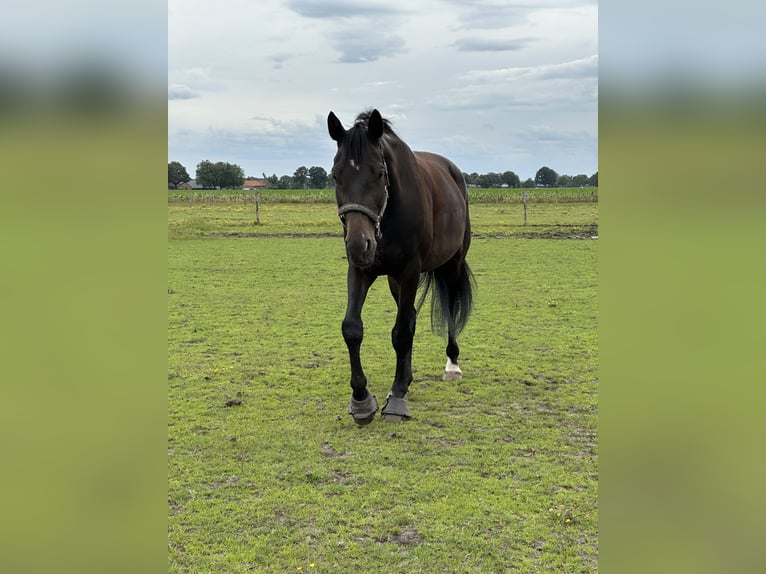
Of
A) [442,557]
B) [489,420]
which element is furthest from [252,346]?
[442,557]

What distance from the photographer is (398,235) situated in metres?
4.78

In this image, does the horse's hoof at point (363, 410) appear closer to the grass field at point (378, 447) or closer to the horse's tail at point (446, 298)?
the grass field at point (378, 447)

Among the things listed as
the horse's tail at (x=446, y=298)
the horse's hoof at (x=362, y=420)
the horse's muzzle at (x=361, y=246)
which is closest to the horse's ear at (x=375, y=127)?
the horse's muzzle at (x=361, y=246)

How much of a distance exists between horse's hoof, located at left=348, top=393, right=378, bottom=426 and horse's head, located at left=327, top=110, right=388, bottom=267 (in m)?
1.21

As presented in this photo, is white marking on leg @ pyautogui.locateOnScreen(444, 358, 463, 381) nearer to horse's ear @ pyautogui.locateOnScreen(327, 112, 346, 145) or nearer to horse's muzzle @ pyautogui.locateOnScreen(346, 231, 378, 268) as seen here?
horse's muzzle @ pyautogui.locateOnScreen(346, 231, 378, 268)

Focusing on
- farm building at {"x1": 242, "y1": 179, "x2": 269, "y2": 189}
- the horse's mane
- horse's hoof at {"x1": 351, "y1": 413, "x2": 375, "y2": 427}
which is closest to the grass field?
horse's hoof at {"x1": 351, "y1": 413, "x2": 375, "y2": 427}

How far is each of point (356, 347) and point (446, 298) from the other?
1931 millimetres

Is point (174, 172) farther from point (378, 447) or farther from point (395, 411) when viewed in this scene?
point (395, 411)

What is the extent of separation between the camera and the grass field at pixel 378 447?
305 cm

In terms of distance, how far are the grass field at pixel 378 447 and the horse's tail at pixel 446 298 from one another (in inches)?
18.9

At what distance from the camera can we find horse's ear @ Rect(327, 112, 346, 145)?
4168mm
